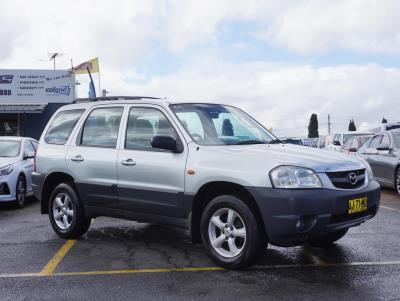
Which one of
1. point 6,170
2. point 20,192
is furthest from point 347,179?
point 20,192

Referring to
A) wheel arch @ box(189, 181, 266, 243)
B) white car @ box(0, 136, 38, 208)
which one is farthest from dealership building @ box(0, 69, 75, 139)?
wheel arch @ box(189, 181, 266, 243)

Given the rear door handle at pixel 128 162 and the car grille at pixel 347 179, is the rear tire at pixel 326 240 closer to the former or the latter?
the car grille at pixel 347 179

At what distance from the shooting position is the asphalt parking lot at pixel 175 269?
446 centimetres

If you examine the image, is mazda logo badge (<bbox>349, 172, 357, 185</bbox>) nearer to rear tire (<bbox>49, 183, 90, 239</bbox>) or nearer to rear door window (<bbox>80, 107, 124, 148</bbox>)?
rear door window (<bbox>80, 107, 124, 148</bbox>)

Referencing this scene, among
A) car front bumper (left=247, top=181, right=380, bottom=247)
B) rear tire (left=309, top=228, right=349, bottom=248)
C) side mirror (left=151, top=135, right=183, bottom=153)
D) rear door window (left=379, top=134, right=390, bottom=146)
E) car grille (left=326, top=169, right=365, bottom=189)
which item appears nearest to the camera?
car front bumper (left=247, top=181, right=380, bottom=247)

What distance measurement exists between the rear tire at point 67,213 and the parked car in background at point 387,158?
6.98 m

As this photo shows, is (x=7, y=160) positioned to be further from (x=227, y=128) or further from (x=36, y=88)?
(x=36, y=88)

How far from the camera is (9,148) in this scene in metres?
11.0

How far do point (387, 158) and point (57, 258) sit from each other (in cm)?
802

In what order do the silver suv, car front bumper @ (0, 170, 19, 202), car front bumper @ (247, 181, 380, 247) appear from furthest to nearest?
car front bumper @ (0, 170, 19, 202) → the silver suv → car front bumper @ (247, 181, 380, 247)

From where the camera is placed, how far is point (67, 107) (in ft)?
24.1

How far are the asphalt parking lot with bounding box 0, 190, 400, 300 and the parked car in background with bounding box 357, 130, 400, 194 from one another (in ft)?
13.3

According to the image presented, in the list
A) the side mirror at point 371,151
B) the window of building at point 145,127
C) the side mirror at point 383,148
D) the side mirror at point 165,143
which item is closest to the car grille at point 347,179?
the side mirror at point 165,143

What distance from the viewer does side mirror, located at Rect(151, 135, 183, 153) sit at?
5.45 metres
